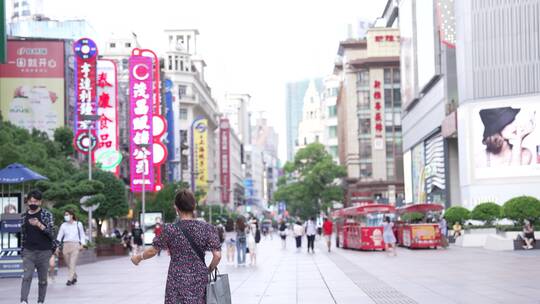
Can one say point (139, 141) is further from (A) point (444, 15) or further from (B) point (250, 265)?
(B) point (250, 265)

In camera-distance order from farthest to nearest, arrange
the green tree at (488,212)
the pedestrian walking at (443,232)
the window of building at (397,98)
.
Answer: the window of building at (397,98) < the green tree at (488,212) < the pedestrian walking at (443,232)

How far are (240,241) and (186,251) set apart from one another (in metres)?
22.1

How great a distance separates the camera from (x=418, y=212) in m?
47.5

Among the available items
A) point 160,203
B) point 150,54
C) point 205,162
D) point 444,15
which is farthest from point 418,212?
point 205,162

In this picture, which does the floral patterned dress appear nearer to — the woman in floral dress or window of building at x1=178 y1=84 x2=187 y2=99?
the woman in floral dress

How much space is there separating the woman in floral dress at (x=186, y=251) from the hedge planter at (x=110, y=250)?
3386 centimetres

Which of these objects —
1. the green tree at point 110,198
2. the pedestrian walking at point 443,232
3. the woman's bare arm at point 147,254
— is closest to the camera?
the woman's bare arm at point 147,254

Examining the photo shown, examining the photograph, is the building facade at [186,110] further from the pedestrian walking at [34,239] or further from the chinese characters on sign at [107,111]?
the pedestrian walking at [34,239]

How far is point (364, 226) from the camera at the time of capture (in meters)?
44.3

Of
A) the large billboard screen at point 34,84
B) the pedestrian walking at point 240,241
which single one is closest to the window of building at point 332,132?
the large billboard screen at point 34,84

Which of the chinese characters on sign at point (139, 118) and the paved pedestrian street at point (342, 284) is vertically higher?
the chinese characters on sign at point (139, 118)

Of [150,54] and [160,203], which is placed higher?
[150,54]

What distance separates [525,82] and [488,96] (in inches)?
91.1

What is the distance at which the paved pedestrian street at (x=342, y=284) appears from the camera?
16.9 meters
